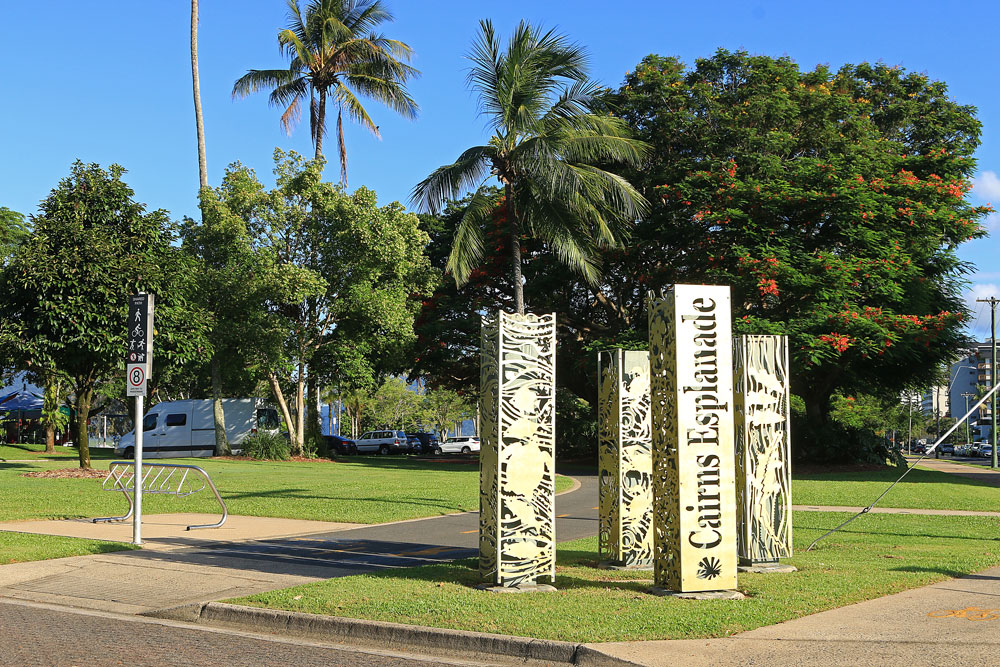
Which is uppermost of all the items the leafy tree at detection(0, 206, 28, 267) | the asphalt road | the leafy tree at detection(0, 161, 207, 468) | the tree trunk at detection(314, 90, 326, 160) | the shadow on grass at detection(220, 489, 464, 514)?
the tree trunk at detection(314, 90, 326, 160)

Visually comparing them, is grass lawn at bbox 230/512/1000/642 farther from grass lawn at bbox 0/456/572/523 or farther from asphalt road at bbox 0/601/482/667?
grass lawn at bbox 0/456/572/523

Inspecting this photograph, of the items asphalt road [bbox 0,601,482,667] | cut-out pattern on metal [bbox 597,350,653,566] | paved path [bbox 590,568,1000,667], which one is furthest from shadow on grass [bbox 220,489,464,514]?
paved path [bbox 590,568,1000,667]

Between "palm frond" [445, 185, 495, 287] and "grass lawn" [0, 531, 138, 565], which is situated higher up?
"palm frond" [445, 185, 495, 287]

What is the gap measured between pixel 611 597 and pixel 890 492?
16.2 m

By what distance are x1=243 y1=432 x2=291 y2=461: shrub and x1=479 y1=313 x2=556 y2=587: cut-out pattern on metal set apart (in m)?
27.8

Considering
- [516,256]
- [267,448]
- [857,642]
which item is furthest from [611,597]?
[267,448]

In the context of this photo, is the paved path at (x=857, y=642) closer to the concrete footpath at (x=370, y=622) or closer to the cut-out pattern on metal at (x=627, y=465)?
the concrete footpath at (x=370, y=622)

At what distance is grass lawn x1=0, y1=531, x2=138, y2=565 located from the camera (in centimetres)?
1093

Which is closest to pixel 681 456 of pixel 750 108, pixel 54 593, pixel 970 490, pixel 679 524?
pixel 679 524

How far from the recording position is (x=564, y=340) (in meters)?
35.0

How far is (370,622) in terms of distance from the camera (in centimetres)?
731

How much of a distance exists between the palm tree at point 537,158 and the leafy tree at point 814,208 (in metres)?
8.30

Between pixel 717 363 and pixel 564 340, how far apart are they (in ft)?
87.8

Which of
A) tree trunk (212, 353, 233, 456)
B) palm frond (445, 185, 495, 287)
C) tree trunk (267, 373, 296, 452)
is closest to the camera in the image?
palm frond (445, 185, 495, 287)
